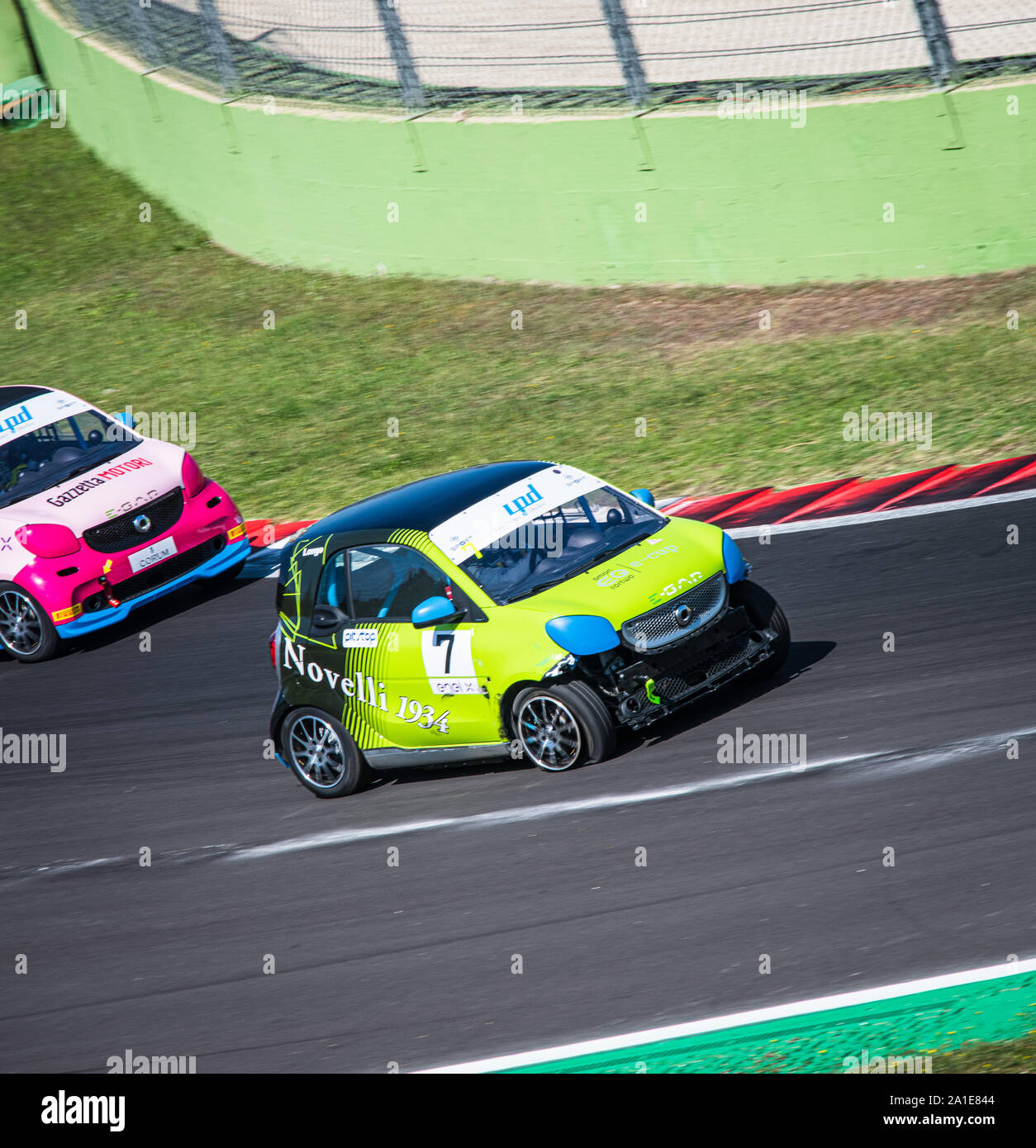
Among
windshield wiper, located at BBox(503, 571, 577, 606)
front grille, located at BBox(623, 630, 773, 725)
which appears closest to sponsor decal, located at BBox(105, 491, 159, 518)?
windshield wiper, located at BBox(503, 571, 577, 606)

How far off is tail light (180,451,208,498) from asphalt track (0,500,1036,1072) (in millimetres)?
2552

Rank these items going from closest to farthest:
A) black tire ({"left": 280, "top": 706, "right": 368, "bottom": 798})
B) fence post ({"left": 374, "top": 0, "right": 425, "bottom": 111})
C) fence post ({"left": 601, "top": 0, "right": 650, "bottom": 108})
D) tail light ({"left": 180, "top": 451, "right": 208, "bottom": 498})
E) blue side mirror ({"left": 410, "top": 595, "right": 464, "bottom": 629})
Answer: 1. blue side mirror ({"left": 410, "top": 595, "right": 464, "bottom": 629})
2. black tire ({"left": 280, "top": 706, "right": 368, "bottom": 798})
3. tail light ({"left": 180, "top": 451, "right": 208, "bottom": 498})
4. fence post ({"left": 601, "top": 0, "right": 650, "bottom": 108})
5. fence post ({"left": 374, "top": 0, "right": 425, "bottom": 111})

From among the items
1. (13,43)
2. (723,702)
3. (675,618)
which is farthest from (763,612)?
(13,43)

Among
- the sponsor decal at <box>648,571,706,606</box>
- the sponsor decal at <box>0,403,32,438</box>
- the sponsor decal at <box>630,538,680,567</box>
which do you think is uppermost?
the sponsor decal at <box>0,403,32,438</box>

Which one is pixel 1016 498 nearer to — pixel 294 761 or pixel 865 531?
pixel 865 531

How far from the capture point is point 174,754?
9969mm

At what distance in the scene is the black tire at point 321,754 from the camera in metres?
9.00

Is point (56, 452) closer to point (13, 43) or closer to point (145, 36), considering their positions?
point (145, 36)

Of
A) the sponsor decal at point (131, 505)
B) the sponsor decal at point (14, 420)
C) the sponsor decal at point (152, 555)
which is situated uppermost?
the sponsor decal at point (14, 420)

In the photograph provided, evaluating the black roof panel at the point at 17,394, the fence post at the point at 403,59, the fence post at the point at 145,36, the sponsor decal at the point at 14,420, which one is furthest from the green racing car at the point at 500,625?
the fence post at the point at 145,36

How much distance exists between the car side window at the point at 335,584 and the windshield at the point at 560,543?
0.85m

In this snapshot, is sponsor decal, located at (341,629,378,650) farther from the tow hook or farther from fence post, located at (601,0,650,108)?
fence post, located at (601,0,650,108)

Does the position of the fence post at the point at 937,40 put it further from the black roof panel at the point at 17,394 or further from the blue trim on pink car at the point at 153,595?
the black roof panel at the point at 17,394

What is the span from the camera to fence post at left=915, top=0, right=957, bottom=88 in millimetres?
15281
